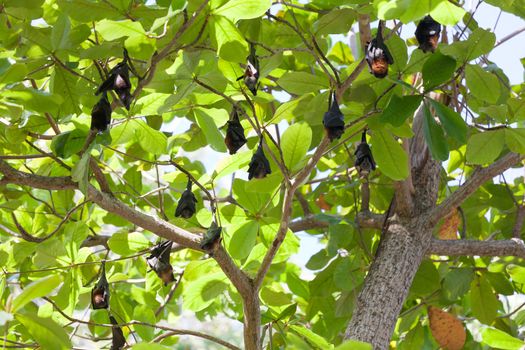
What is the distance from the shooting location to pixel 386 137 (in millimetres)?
2002

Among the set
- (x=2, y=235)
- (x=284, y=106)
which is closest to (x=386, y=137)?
(x=284, y=106)

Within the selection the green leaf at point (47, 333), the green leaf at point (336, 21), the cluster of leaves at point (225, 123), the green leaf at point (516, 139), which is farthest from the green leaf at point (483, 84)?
the green leaf at point (47, 333)

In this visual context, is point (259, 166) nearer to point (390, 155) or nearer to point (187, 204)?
point (187, 204)

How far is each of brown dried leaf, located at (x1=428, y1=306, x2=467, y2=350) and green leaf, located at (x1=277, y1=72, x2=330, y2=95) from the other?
135cm

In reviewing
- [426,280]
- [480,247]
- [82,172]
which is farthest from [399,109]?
[426,280]

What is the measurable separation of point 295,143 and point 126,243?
689 millimetres

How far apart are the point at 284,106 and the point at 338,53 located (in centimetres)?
131

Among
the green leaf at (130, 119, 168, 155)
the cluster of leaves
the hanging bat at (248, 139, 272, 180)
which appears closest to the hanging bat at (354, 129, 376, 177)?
the cluster of leaves

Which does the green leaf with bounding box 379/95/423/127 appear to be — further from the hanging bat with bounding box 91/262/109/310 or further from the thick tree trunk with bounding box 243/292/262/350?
the hanging bat with bounding box 91/262/109/310

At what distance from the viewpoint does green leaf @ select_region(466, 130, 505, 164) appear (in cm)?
209

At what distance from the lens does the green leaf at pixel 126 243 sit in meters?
2.28

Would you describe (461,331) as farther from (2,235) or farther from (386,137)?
(2,235)

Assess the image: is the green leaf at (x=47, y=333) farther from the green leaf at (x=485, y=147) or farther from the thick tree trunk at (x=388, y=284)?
the green leaf at (x=485, y=147)

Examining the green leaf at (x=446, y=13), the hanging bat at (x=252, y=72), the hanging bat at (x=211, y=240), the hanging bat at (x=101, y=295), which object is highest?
the hanging bat at (x=252, y=72)
